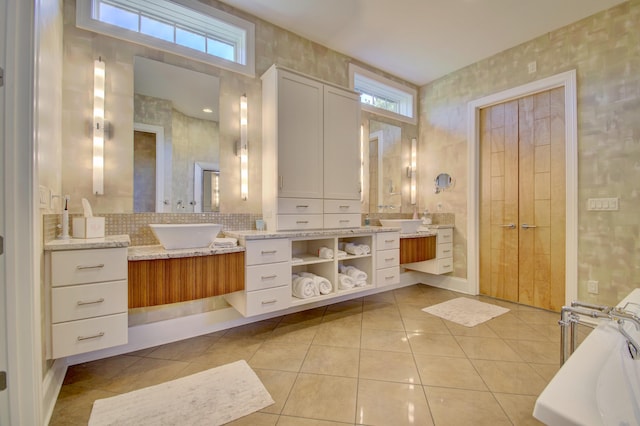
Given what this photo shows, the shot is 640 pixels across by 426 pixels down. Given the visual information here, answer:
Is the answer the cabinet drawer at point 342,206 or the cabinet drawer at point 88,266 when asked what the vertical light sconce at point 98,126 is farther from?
the cabinet drawer at point 342,206

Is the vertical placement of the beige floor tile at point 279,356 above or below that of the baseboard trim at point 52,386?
below

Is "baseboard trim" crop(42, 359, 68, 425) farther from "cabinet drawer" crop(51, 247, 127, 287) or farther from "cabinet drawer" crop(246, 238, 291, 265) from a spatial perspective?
"cabinet drawer" crop(246, 238, 291, 265)

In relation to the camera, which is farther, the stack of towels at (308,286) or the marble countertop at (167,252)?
the stack of towels at (308,286)

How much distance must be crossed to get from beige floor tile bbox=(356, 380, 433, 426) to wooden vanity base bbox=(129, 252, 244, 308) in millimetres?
1166

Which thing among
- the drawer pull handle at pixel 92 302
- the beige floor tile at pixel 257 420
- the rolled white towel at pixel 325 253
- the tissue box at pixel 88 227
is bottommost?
the beige floor tile at pixel 257 420

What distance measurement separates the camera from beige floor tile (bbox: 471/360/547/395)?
1704mm

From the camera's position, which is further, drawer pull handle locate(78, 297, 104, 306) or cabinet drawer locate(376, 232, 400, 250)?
cabinet drawer locate(376, 232, 400, 250)

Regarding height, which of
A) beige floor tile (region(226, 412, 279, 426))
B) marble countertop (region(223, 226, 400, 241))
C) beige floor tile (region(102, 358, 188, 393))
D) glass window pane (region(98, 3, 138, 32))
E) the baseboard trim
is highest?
glass window pane (region(98, 3, 138, 32))

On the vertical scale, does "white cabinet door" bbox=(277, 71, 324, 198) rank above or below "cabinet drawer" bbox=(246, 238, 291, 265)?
above

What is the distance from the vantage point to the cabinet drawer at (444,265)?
369cm

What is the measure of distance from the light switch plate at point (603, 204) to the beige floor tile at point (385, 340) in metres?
2.17

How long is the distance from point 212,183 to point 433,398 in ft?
7.59

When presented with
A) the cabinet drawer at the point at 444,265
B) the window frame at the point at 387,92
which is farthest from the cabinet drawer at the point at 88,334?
the cabinet drawer at the point at 444,265

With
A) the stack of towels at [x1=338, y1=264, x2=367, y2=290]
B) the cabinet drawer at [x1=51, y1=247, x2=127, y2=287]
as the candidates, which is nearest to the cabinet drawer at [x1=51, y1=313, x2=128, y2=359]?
the cabinet drawer at [x1=51, y1=247, x2=127, y2=287]
